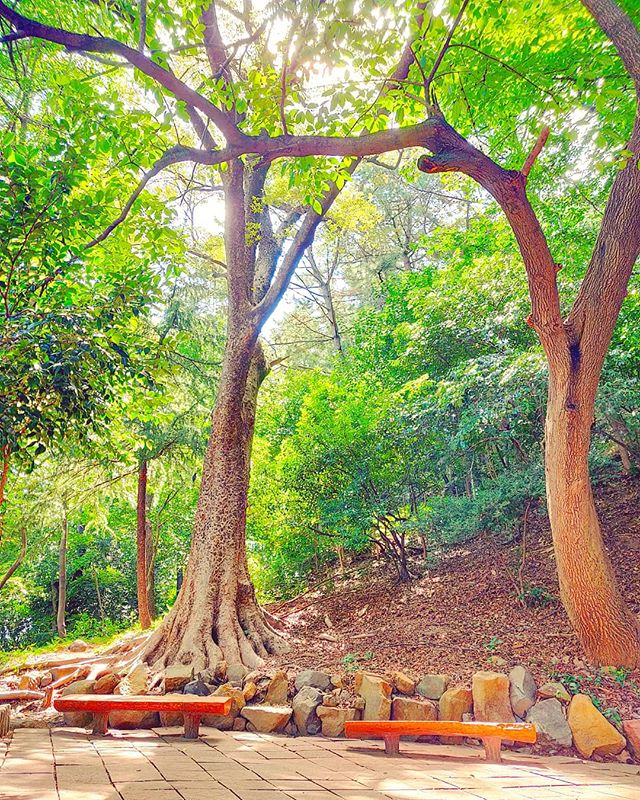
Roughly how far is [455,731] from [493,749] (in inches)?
11.7

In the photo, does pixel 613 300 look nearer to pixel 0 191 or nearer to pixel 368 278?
pixel 0 191

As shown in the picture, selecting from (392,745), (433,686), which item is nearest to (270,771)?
(392,745)

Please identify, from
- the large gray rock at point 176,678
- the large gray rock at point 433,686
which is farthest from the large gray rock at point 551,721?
the large gray rock at point 176,678

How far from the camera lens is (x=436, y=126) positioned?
439 centimetres

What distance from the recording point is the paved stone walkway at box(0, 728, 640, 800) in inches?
103

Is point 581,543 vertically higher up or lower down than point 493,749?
higher up

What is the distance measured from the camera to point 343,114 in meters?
4.62

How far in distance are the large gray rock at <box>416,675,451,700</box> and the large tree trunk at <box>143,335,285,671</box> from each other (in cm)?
202

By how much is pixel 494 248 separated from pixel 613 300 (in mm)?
5150

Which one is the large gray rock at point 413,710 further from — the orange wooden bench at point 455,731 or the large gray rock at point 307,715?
the large gray rock at point 307,715

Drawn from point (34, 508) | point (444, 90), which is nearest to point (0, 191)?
point (444, 90)

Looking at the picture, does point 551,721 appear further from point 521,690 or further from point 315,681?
point 315,681

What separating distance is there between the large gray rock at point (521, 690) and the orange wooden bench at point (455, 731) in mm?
619

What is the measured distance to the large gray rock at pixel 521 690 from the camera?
170 inches
